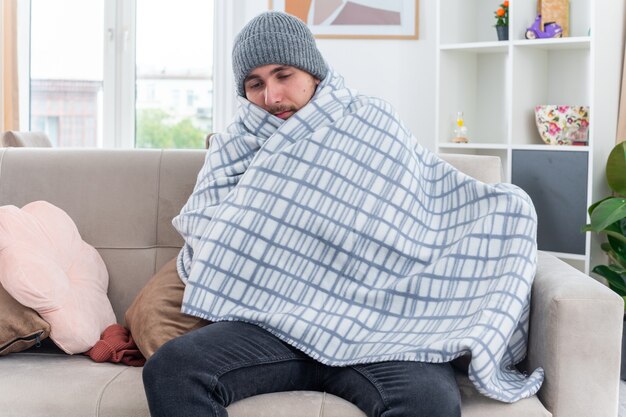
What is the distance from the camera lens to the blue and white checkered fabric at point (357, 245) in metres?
1.71

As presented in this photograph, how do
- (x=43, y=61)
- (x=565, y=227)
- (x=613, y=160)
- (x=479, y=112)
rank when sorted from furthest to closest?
1. (x=43, y=61)
2. (x=479, y=112)
3. (x=565, y=227)
4. (x=613, y=160)

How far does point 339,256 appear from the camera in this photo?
1859 millimetres

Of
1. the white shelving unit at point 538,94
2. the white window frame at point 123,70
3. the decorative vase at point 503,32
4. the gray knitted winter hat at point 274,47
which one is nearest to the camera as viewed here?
the gray knitted winter hat at point 274,47

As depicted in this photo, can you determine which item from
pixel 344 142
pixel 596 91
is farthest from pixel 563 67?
pixel 344 142

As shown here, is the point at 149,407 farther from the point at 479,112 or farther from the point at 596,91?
the point at 479,112

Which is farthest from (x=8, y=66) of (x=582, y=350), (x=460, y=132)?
(x=582, y=350)

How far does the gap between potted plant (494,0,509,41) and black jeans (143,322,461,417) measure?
2318 millimetres

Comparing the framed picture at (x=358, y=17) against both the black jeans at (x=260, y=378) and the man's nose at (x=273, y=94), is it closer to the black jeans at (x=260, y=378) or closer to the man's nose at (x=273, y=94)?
the man's nose at (x=273, y=94)

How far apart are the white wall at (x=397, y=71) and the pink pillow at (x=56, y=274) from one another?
217 cm

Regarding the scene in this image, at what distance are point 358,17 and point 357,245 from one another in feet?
7.86

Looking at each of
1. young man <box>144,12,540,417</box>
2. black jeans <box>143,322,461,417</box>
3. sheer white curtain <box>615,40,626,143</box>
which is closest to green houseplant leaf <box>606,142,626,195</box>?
sheer white curtain <box>615,40,626,143</box>

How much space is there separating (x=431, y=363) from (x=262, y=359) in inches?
12.9

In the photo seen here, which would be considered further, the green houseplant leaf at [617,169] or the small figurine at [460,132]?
the small figurine at [460,132]

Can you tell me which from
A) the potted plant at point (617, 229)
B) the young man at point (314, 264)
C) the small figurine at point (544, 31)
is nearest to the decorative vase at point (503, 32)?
the small figurine at point (544, 31)
